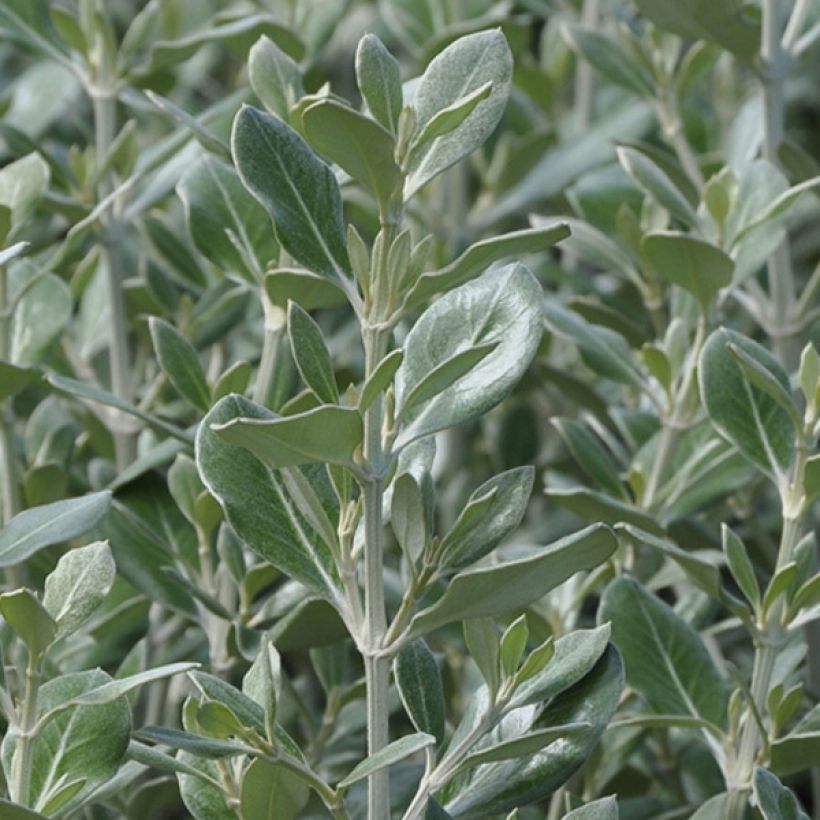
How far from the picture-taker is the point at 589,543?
0.66 m

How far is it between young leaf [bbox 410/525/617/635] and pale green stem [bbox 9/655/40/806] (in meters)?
0.16

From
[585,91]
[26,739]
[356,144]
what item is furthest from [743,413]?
[585,91]

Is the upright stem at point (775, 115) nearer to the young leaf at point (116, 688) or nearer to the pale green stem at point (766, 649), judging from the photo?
the pale green stem at point (766, 649)

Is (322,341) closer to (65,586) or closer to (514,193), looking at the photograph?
(65,586)

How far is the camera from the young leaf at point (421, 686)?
2.52ft

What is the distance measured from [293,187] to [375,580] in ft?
0.60

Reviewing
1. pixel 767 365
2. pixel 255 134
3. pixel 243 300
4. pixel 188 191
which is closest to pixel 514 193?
pixel 243 300

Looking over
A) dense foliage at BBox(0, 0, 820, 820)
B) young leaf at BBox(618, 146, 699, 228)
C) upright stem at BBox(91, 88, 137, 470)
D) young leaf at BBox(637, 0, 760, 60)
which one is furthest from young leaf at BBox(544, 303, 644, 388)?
upright stem at BBox(91, 88, 137, 470)

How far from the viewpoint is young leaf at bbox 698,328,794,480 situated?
879 mm

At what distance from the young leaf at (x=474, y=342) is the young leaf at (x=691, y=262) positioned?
0.76ft

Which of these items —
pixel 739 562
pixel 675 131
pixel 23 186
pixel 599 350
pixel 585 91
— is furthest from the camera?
pixel 585 91

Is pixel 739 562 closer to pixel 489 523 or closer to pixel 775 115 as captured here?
pixel 489 523

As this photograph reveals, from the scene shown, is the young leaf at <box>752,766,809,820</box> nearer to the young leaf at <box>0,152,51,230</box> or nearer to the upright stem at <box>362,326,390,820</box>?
the upright stem at <box>362,326,390,820</box>

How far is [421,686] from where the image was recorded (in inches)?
30.5
